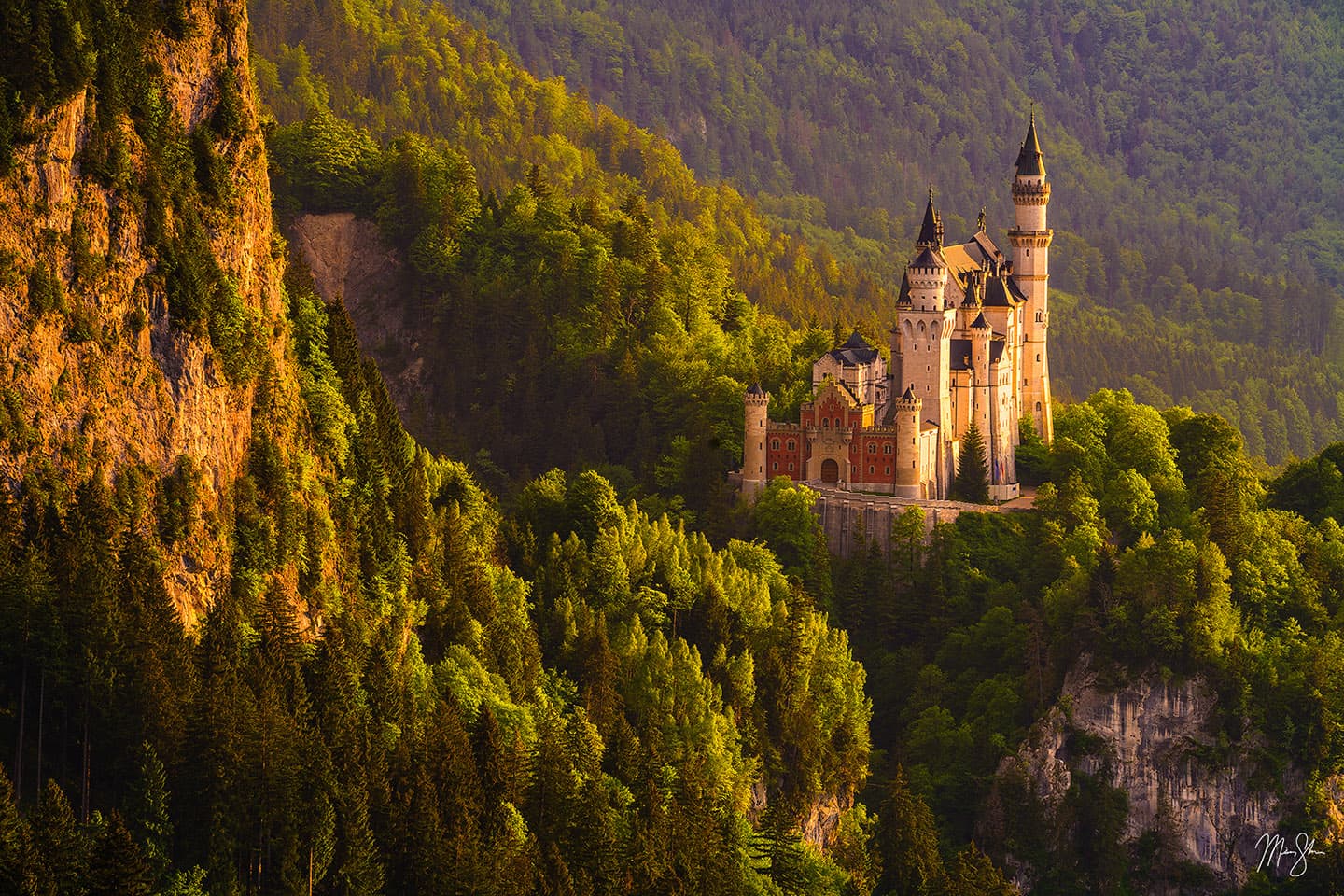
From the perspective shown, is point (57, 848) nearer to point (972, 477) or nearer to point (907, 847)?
point (907, 847)

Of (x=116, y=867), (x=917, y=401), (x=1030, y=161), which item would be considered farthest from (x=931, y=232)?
(x=116, y=867)

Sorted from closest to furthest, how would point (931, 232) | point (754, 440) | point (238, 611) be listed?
1. point (238, 611)
2. point (754, 440)
3. point (931, 232)

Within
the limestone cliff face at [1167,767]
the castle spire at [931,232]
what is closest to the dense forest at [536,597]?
the limestone cliff face at [1167,767]

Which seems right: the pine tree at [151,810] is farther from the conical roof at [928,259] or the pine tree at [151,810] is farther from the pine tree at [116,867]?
the conical roof at [928,259]

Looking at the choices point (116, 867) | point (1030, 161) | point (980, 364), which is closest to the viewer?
point (116, 867)
